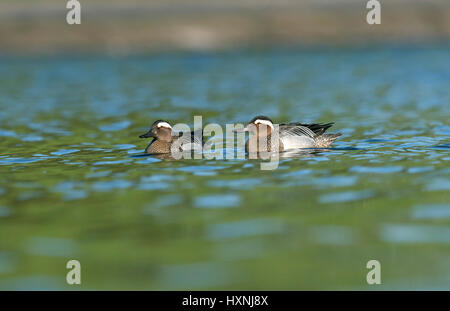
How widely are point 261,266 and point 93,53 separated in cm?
4099

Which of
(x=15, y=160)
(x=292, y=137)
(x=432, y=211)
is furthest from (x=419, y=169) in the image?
(x=15, y=160)

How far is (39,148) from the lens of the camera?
16297 mm

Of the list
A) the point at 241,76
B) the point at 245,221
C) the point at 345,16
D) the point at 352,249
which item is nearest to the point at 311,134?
the point at 245,221

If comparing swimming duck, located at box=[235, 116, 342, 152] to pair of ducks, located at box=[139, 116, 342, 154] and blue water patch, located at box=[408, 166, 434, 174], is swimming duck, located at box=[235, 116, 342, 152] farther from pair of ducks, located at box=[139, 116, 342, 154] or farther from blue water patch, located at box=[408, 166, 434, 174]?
blue water patch, located at box=[408, 166, 434, 174]

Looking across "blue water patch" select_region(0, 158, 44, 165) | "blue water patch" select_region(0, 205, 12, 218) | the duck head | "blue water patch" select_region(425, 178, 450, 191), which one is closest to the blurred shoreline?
the duck head

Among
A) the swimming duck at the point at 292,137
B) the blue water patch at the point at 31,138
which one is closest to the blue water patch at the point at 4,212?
the swimming duck at the point at 292,137

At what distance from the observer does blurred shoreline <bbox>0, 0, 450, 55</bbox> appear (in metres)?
47.6

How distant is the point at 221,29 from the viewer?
161ft

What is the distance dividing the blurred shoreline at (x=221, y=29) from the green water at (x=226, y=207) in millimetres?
25384

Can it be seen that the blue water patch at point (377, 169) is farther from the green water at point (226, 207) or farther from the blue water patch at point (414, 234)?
the blue water patch at point (414, 234)

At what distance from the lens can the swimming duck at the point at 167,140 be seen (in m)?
15.1

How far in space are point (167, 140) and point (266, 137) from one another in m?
2.04

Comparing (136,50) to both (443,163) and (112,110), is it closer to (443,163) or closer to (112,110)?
(112,110)

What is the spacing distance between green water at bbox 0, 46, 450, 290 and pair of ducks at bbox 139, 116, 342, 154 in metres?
0.48
